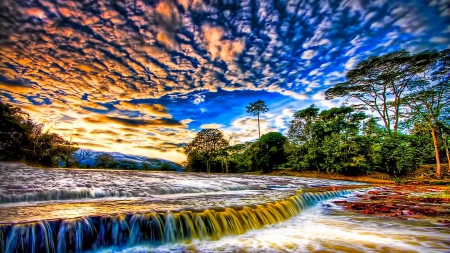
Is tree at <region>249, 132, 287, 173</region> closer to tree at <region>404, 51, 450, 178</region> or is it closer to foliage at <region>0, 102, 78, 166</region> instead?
tree at <region>404, 51, 450, 178</region>

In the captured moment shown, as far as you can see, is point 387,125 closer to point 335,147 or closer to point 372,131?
Result: point 372,131

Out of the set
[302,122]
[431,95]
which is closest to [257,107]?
[302,122]

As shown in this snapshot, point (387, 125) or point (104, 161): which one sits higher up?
point (387, 125)

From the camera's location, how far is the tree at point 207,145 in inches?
2147

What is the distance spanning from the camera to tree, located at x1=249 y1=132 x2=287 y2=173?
119 ft

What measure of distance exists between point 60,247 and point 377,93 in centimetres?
3338

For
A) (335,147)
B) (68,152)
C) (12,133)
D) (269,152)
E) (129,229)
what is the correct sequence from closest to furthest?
(129,229) < (12,133) < (335,147) < (269,152) < (68,152)

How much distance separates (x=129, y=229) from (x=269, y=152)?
3410 centimetres

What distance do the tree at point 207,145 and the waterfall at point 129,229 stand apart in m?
Answer: 50.1

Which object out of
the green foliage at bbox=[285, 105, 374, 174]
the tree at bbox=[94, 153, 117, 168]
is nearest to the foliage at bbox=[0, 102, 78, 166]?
the tree at bbox=[94, 153, 117, 168]

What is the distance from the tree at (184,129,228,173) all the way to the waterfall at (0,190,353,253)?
164ft

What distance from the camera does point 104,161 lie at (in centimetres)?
5566

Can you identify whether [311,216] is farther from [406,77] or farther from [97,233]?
[406,77]

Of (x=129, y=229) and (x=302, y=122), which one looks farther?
(x=302, y=122)
